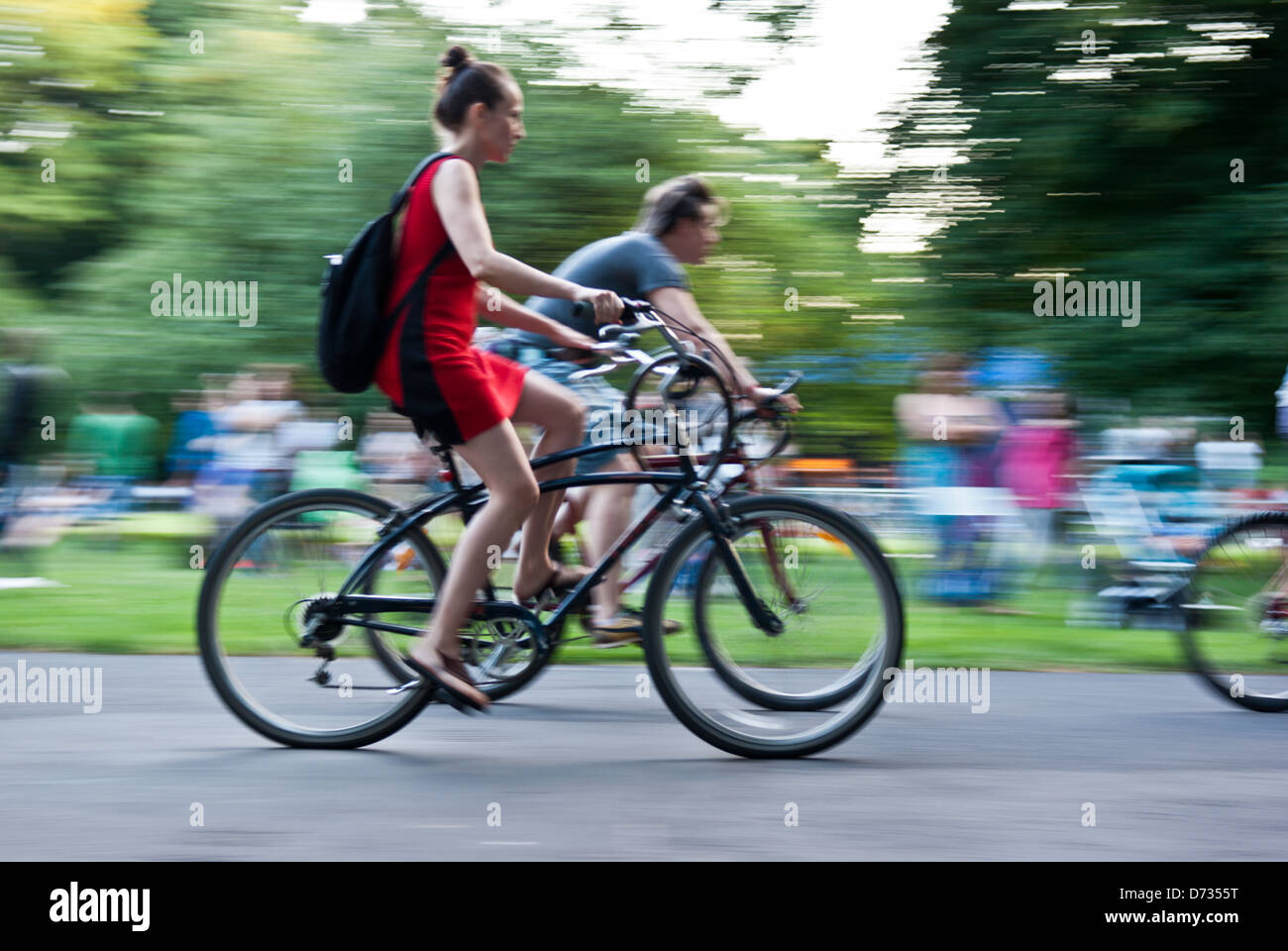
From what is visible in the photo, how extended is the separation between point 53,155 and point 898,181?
1202cm

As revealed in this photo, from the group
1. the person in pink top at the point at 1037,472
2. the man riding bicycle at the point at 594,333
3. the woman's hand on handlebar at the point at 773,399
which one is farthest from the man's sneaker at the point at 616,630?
the person in pink top at the point at 1037,472

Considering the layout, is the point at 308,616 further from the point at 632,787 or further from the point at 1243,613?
the point at 1243,613

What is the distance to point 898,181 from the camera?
11.3 metres

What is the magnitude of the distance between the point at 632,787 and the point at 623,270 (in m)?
1.88

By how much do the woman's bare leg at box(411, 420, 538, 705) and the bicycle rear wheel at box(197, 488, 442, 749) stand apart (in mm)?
181

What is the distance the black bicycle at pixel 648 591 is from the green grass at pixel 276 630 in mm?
56

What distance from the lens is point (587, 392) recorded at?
5336 millimetres

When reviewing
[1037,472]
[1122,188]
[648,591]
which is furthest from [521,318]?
[1122,188]

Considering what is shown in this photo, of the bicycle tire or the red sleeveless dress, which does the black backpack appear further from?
the bicycle tire

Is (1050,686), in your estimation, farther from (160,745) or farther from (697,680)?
(160,745)

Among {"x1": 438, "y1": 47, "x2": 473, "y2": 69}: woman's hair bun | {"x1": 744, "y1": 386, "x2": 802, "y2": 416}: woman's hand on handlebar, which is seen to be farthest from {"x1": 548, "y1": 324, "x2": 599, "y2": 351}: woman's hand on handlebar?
{"x1": 438, "y1": 47, "x2": 473, "y2": 69}: woman's hair bun

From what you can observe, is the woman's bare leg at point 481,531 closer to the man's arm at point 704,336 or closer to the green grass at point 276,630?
the green grass at point 276,630

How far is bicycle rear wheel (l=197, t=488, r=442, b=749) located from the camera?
438 centimetres

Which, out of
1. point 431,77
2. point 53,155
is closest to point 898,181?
point 431,77
